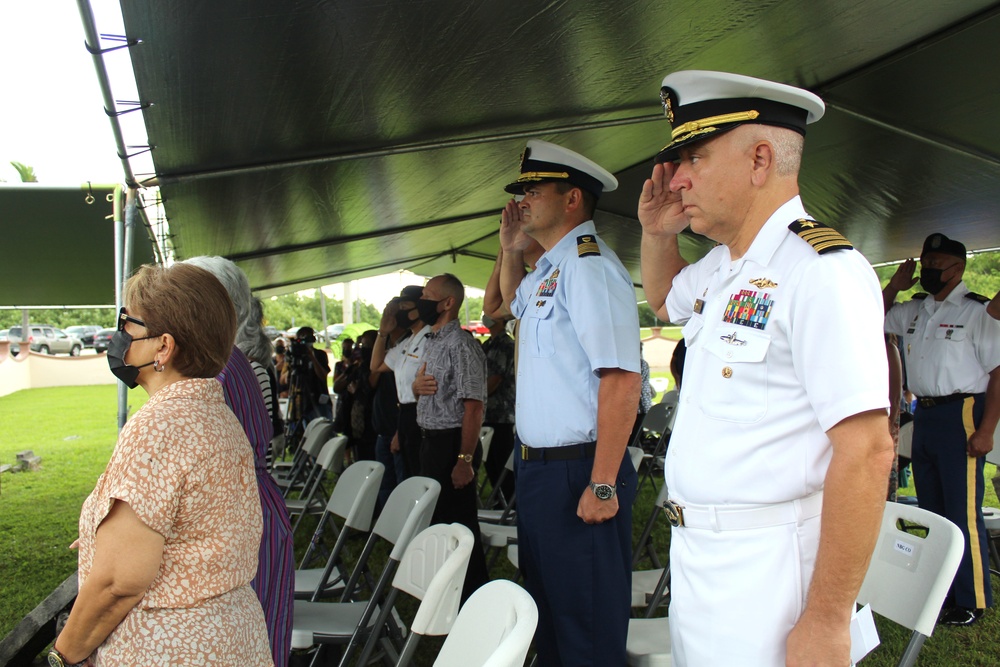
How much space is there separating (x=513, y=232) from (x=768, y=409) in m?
1.59

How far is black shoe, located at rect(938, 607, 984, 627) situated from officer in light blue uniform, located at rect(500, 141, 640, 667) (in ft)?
7.70

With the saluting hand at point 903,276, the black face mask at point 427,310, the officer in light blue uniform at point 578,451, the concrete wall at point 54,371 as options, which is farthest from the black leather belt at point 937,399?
the concrete wall at point 54,371

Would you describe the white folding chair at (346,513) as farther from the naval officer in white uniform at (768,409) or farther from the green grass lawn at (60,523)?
the naval officer in white uniform at (768,409)

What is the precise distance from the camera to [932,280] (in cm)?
389

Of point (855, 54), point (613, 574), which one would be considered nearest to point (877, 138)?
point (855, 54)

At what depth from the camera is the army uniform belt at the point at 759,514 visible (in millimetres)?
1228

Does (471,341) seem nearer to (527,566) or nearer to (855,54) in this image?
(527,566)

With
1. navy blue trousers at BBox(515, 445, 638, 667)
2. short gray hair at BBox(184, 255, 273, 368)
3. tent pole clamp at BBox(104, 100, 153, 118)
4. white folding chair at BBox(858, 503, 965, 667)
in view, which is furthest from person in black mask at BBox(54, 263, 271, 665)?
white folding chair at BBox(858, 503, 965, 667)

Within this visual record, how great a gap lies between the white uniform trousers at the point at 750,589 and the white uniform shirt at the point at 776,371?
0.23ft

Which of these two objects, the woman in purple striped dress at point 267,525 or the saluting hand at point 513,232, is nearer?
the woman in purple striped dress at point 267,525

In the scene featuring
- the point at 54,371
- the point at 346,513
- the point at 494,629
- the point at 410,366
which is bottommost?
the point at 54,371

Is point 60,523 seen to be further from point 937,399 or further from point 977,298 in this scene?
point 977,298

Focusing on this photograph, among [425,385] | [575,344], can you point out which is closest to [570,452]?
[575,344]

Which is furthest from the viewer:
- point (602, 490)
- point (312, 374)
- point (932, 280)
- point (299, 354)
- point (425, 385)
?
point (312, 374)
